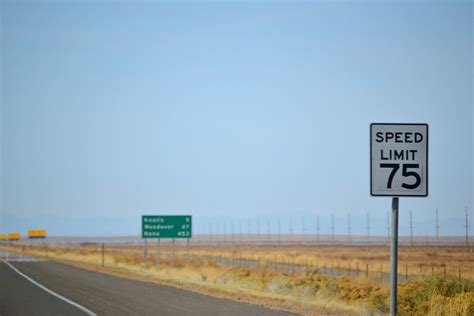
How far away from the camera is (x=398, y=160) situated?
362 inches

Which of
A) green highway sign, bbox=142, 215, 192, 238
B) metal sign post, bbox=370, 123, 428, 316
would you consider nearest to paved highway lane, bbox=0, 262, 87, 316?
metal sign post, bbox=370, 123, 428, 316

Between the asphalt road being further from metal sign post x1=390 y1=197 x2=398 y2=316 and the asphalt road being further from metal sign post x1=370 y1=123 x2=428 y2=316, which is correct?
metal sign post x1=370 y1=123 x2=428 y2=316

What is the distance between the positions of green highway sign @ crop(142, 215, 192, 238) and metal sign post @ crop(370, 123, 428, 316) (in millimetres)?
47618

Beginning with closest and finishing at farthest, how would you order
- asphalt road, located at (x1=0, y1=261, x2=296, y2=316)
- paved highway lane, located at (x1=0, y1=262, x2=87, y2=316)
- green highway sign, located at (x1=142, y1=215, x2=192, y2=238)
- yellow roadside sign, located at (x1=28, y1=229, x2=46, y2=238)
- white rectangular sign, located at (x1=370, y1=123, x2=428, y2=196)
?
white rectangular sign, located at (x1=370, y1=123, x2=428, y2=196)
asphalt road, located at (x1=0, y1=261, x2=296, y2=316)
paved highway lane, located at (x1=0, y1=262, x2=87, y2=316)
green highway sign, located at (x1=142, y1=215, x2=192, y2=238)
yellow roadside sign, located at (x1=28, y1=229, x2=46, y2=238)

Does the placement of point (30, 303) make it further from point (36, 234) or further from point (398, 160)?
point (36, 234)

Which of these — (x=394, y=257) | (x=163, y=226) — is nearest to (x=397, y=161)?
(x=394, y=257)

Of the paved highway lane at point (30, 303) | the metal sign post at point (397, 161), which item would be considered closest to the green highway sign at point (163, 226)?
the paved highway lane at point (30, 303)

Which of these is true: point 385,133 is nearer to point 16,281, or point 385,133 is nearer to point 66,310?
point 66,310

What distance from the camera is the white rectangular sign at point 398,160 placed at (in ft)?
30.1

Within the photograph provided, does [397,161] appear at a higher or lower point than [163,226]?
higher

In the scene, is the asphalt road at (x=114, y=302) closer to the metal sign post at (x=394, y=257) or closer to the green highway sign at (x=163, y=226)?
the metal sign post at (x=394, y=257)

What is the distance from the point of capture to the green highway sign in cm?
5606

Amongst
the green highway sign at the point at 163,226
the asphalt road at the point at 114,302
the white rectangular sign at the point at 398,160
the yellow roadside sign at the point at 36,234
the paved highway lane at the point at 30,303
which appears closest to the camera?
the white rectangular sign at the point at 398,160

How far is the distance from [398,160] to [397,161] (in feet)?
0.06
